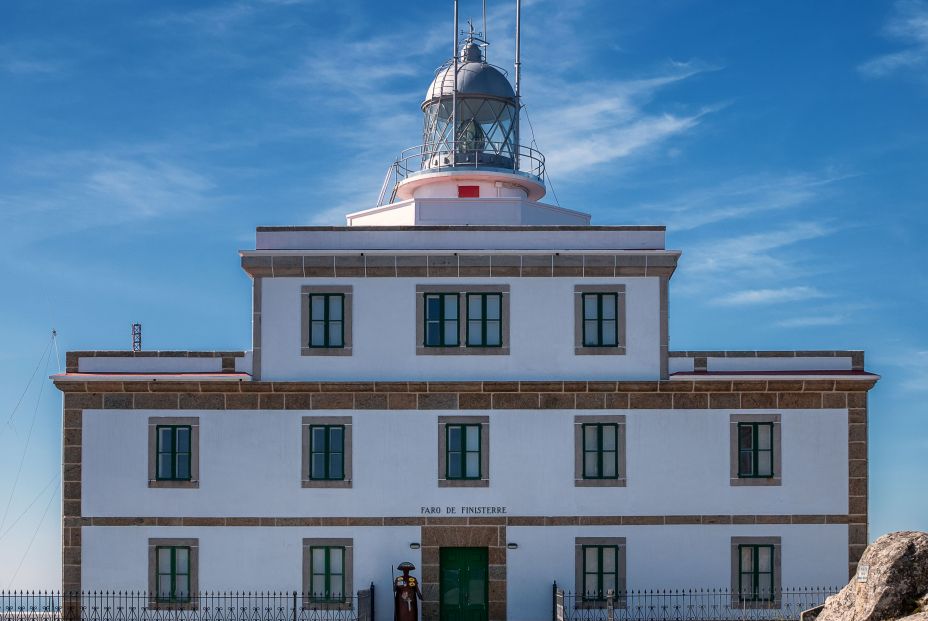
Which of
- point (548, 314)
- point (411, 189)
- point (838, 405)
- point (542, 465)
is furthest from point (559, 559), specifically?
point (411, 189)

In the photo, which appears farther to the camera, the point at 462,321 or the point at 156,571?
the point at 462,321

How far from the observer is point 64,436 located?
97.3 feet

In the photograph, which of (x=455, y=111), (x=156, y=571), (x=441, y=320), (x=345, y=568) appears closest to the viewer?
(x=345, y=568)

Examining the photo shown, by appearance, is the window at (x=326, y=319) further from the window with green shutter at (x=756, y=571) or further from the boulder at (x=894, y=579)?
the boulder at (x=894, y=579)

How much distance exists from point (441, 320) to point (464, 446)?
9.75 ft

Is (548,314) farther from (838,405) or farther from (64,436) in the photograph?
(64,436)

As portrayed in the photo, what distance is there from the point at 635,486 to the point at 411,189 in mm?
10866

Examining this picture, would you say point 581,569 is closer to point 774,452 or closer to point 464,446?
point 464,446

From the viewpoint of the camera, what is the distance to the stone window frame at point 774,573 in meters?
29.5

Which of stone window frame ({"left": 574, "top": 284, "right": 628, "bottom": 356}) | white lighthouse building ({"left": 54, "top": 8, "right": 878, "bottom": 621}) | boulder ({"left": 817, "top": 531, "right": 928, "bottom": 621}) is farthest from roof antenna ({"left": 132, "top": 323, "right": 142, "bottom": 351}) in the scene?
boulder ({"left": 817, "top": 531, "right": 928, "bottom": 621})

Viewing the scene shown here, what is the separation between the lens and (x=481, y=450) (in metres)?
29.4

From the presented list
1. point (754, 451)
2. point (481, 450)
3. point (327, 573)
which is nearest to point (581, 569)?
point (481, 450)

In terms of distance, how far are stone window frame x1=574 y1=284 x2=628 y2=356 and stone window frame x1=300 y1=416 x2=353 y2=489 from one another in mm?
5641

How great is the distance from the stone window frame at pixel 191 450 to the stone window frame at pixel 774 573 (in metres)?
12.6
